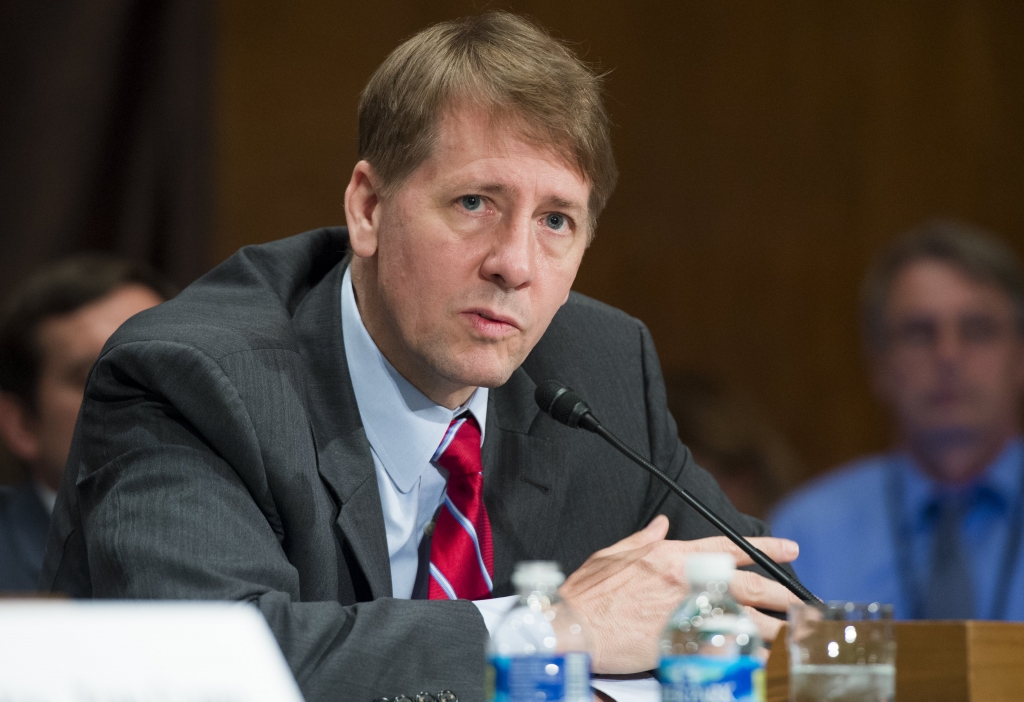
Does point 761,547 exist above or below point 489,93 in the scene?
below

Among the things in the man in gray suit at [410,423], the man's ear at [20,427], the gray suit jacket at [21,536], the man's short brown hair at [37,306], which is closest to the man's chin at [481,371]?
the man in gray suit at [410,423]

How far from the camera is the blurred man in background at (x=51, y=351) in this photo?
3.06 metres

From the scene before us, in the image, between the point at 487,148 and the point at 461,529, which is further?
the point at 461,529

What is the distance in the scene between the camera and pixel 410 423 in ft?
5.66

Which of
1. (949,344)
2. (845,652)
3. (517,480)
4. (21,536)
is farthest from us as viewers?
(949,344)

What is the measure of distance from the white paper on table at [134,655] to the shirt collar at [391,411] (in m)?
0.90

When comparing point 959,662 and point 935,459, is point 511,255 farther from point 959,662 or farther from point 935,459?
point 935,459

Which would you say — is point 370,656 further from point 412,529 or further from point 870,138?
point 870,138

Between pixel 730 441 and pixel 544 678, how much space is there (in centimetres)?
287

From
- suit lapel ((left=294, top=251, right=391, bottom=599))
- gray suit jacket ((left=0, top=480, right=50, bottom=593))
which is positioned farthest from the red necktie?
gray suit jacket ((left=0, top=480, right=50, bottom=593))

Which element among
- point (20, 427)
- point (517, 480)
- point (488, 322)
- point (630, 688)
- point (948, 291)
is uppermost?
point (948, 291)

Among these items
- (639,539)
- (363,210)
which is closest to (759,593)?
(639,539)

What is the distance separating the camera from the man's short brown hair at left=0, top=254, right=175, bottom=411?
3.08 m

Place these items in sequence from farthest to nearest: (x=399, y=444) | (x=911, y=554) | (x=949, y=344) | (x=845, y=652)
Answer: (x=949, y=344), (x=911, y=554), (x=399, y=444), (x=845, y=652)
